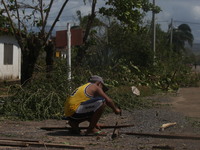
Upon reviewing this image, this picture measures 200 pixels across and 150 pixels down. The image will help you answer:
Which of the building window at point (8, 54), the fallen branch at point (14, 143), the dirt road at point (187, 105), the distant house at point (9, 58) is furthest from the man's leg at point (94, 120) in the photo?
the building window at point (8, 54)

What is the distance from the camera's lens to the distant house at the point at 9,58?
70.3 feet

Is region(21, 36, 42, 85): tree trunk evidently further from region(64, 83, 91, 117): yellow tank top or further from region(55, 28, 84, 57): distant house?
region(64, 83, 91, 117): yellow tank top

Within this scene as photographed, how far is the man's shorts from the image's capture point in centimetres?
895

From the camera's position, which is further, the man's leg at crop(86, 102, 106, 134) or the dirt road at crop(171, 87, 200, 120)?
the dirt road at crop(171, 87, 200, 120)

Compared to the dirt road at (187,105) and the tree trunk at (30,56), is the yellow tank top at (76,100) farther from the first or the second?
the tree trunk at (30,56)

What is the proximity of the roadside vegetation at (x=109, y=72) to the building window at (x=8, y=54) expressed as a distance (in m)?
2.71

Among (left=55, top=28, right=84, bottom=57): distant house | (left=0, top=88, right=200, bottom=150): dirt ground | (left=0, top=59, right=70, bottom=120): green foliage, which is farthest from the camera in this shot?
(left=55, top=28, right=84, bottom=57): distant house

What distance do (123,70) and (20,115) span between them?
8080 mm

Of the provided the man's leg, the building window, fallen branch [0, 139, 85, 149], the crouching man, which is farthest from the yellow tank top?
the building window

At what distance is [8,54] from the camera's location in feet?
73.7

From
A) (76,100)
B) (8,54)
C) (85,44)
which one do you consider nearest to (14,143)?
(76,100)

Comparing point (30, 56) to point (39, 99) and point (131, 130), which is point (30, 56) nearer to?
point (39, 99)

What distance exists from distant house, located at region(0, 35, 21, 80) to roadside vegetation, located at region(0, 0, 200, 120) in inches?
95.1

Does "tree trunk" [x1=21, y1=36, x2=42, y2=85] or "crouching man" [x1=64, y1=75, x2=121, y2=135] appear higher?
"tree trunk" [x1=21, y1=36, x2=42, y2=85]
